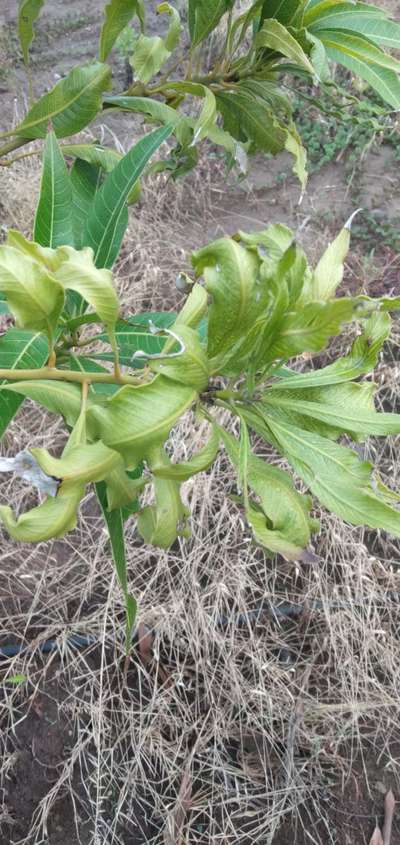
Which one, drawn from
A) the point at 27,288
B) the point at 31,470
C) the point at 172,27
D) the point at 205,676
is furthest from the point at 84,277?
the point at 205,676

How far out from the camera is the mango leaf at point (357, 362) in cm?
62

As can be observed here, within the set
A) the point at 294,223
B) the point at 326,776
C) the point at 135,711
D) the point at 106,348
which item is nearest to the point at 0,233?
the point at 106,348

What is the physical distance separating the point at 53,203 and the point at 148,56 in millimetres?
334

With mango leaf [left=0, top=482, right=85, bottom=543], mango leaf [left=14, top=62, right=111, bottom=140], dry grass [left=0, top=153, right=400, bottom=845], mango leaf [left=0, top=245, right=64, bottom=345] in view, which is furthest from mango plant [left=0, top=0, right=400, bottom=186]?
→ dry grass [left=0, top=153, right=400, bottom=845]

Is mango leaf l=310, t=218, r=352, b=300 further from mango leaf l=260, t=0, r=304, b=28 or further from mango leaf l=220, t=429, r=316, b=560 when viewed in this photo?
mango leaf l=260, t=0, r=304, b=28

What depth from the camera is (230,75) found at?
0.89 metres

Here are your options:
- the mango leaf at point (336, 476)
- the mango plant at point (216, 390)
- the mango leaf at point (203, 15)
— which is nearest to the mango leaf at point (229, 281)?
the mango plant at point (216, 390)

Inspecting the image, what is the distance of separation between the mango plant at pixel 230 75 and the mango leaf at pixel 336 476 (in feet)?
1.27

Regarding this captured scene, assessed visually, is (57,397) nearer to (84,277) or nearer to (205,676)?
(84,277)

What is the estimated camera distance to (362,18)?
0.85 metres

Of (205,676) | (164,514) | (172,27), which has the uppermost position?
(172,27)

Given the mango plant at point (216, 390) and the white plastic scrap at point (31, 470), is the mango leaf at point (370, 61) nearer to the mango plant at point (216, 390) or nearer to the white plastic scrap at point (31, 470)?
the mango plant at point (216, 390)

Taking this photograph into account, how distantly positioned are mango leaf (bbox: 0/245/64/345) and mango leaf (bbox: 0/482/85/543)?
131mm

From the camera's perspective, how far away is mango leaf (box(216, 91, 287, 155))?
2.84ft
